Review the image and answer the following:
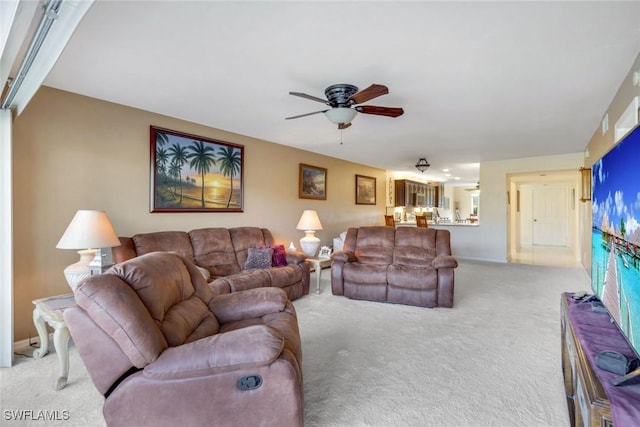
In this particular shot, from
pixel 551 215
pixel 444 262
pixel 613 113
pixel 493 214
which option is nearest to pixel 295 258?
pixel 444 262

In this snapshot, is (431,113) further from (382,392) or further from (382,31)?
(382,392)

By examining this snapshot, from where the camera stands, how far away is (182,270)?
215 cm

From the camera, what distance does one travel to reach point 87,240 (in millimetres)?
2461

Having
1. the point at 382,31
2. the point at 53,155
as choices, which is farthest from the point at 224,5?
the point at 53,155

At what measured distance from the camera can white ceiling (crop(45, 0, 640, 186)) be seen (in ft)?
6.09

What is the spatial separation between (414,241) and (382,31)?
9.77ft

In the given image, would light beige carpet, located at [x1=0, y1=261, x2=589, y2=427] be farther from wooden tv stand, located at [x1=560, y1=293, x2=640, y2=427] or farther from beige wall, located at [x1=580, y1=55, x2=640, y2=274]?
beige wall, located at [x1=580, y1=55, x2=640, y2=274]

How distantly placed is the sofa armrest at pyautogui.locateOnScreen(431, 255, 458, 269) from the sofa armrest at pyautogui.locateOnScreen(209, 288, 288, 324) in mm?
2284

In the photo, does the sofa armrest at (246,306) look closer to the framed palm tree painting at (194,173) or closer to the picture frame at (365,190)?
the framed palm tree painting at (194,173)

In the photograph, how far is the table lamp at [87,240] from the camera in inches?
96.5

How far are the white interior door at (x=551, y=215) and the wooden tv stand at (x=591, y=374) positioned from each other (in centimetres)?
959

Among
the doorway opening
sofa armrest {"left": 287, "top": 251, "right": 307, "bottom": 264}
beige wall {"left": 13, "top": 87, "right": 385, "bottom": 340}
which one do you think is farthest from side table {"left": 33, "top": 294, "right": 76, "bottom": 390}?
the doorway opening

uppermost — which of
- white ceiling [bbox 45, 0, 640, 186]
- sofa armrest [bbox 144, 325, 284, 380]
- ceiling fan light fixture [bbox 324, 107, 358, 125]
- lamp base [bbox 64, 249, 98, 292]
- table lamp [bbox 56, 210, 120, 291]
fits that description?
white ceiling [bbox 45, 0, 640, 186]

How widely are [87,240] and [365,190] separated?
→ 6172mm
